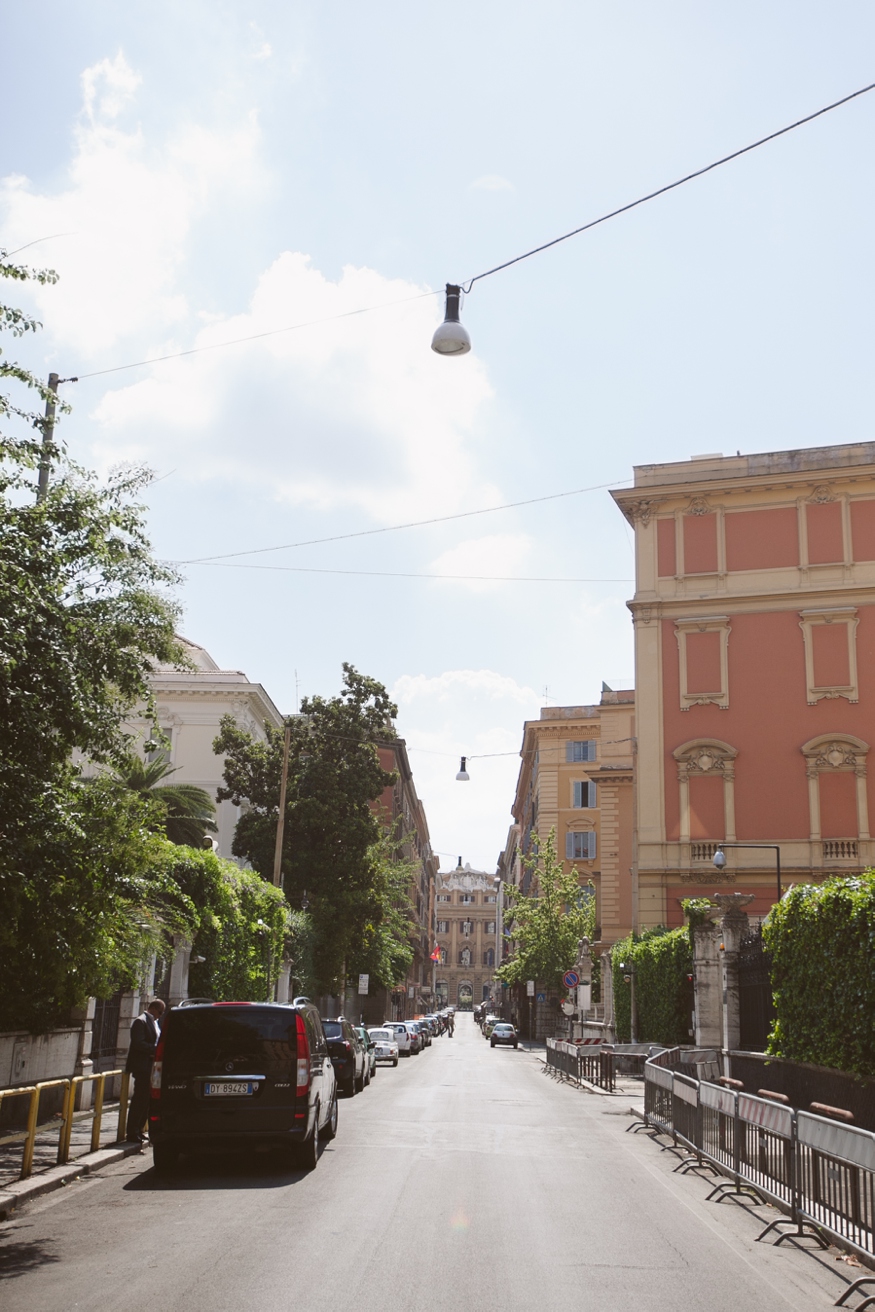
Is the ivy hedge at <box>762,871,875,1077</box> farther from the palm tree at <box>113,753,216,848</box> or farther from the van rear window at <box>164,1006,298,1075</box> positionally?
the palm tree at <box>113,753,216,848</box>

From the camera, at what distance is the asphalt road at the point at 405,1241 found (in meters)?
7.20

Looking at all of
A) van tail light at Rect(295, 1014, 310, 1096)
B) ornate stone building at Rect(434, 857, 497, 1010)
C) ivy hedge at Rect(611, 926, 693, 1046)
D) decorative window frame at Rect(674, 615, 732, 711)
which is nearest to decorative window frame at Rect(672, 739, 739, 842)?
decorative window frame at Rect(674, 615, 732, 711)

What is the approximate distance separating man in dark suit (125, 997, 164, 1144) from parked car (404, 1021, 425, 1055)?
125 feet

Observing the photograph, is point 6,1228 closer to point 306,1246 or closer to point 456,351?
point 306,1246

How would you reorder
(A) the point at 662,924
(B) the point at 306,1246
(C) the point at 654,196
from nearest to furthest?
(B) the point at 306,1246 < (C) the point at 654,196 < (A) the point at 662,924

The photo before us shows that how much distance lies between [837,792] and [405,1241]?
31.0 metres

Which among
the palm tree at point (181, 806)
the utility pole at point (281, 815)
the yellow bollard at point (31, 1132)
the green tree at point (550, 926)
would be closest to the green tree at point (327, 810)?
the utility pole at point (281, 815)

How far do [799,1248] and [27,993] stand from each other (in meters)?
9.28

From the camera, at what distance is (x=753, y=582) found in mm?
39156

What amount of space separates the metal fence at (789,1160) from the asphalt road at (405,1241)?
29cm

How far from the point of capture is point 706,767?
126 feet

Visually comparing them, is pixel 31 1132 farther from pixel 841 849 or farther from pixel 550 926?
pixel 550 926

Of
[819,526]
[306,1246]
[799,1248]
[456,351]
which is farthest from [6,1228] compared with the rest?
[819,526]

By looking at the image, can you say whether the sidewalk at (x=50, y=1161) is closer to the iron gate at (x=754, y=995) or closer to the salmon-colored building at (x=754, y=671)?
the iron gate at (x=754, y=995)
